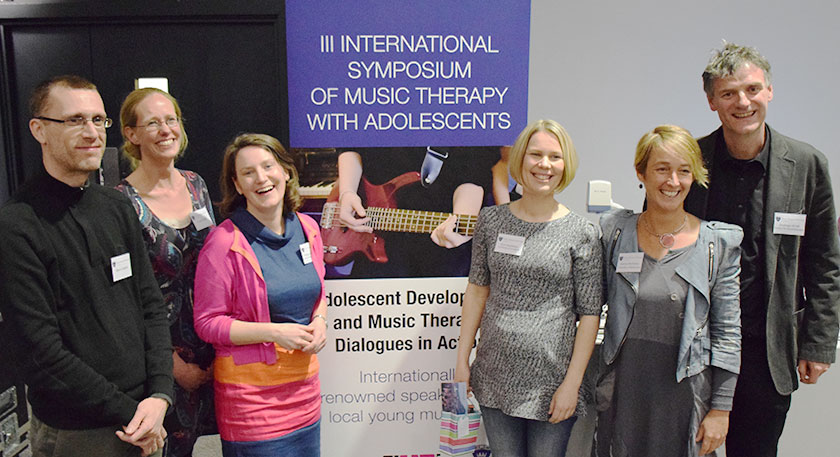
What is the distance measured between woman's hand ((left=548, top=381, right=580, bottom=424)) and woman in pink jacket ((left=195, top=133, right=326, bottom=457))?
2.59ft

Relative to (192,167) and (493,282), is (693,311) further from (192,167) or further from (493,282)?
(192,167)

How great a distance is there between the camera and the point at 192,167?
254cm

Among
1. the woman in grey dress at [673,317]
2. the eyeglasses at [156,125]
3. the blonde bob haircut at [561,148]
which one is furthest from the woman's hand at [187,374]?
the woman in grey dress at [673,317]

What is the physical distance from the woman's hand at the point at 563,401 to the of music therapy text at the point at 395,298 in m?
0.70

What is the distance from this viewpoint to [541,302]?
164cm

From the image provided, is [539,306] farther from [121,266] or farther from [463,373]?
[121,266]

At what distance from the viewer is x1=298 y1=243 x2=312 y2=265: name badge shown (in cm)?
174

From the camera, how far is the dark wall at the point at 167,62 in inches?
95.3

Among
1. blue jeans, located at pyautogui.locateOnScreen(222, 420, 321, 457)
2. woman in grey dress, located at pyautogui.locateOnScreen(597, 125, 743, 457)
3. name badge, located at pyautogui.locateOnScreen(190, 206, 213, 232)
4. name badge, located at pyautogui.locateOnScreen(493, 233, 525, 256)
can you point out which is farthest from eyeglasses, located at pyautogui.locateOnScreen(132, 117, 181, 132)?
woman in grey dress, located at pyautogui.locateOnScreen(597, 125, 743, 457)

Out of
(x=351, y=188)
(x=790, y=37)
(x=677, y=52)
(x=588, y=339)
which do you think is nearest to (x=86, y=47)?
(x=351, y=188)

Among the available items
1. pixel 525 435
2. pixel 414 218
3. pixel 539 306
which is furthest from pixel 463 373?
pixel 414 218

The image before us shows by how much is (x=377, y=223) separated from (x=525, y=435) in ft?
3.35

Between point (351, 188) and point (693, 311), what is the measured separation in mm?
1361

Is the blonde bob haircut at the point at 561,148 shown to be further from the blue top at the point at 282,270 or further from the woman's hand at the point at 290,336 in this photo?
the woman's hand at the point at 290,336
